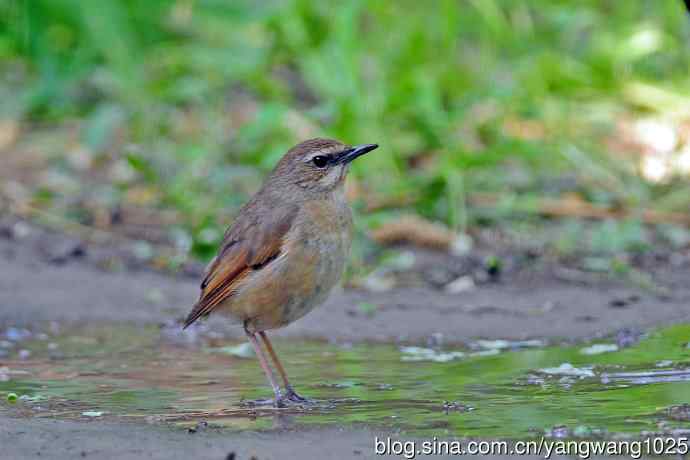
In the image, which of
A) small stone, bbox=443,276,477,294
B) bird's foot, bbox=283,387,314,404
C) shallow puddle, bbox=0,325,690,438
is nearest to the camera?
shallow puddle, bbox=0,325,690,438


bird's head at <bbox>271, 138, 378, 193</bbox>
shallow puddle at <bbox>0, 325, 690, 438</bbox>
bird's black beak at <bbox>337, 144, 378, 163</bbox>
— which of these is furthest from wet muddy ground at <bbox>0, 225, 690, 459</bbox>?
bird's black beak at <bbox>337, 144, 378, 163</bbox>

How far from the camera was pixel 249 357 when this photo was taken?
7.27 metres

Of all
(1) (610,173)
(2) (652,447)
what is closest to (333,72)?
(1) (610,173)

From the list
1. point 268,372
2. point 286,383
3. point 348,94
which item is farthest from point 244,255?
point 348,94

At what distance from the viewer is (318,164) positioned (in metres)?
6.71

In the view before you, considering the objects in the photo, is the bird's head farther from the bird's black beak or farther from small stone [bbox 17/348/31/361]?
small stone [bbox 17/348/31/361]

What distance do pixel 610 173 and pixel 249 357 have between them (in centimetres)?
376

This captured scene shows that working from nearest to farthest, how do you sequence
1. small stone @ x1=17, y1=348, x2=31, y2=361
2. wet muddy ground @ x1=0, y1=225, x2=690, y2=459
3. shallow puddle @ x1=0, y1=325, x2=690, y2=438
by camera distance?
1. wet muddy ground @ x1=0, y1=225, x2=690, y2=459
2. shallow puddle @ x1=0, y1=325, x2=690, y2=438
3. small stone @ x1=17, y1=348, x2=31, y2=361

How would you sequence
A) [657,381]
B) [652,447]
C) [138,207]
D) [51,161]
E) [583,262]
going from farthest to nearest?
[51,161] → [138,207] → [583,262] → [657,381] → [652,447]

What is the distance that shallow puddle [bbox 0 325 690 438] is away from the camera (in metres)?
5.12

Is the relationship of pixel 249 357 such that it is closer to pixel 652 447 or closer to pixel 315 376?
pixel 315 376

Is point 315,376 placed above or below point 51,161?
below

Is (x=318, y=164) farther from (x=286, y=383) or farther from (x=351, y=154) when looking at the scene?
(x=286, y=383)

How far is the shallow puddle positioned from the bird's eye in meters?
1.04
